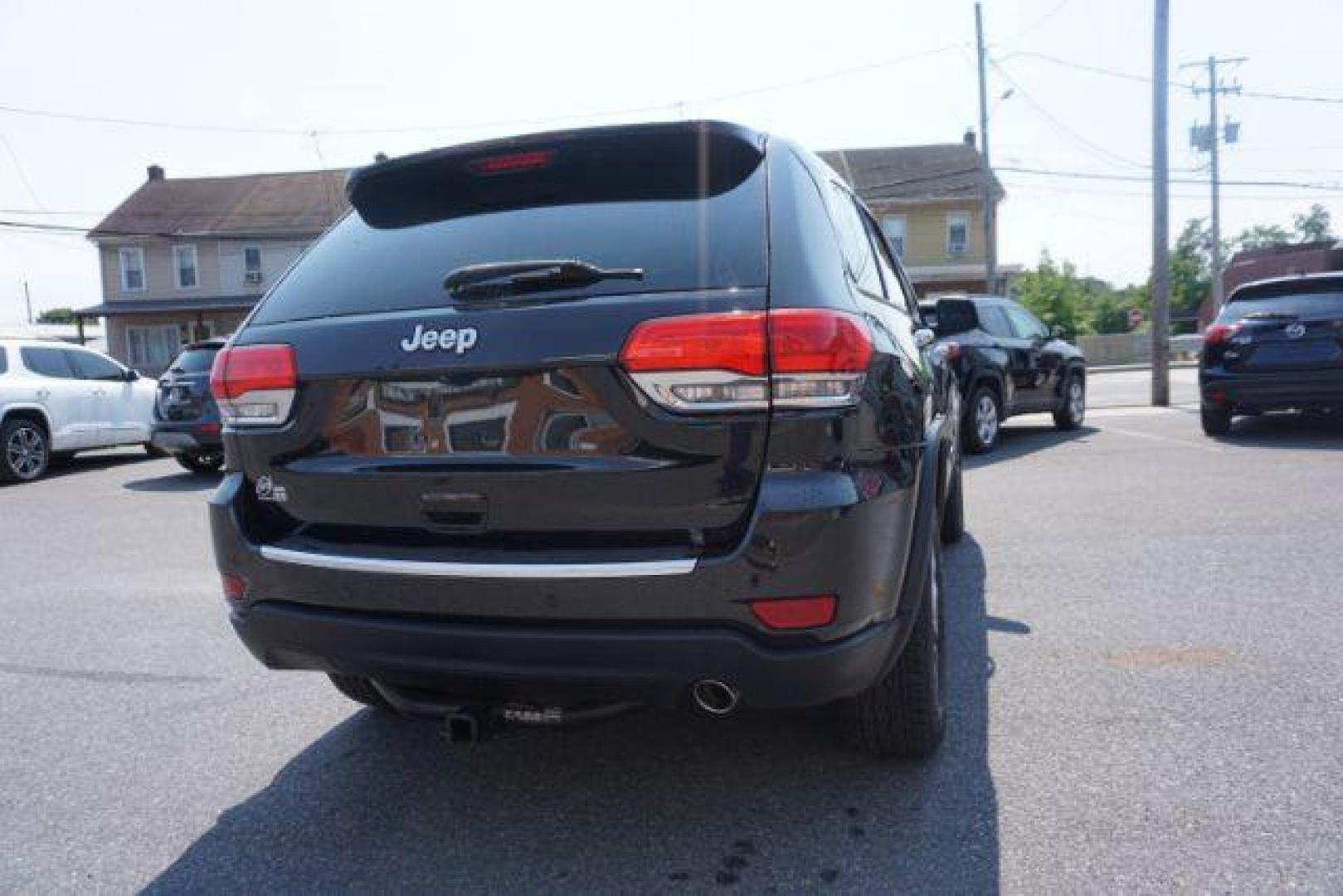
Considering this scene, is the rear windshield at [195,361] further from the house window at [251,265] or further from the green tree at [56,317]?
the green tree at [56,317]

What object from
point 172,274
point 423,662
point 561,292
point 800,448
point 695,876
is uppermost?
point 172,274

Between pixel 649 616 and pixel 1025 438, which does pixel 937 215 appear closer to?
pixel 1025 438

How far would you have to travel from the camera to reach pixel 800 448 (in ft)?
6.70

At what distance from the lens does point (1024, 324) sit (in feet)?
33.7

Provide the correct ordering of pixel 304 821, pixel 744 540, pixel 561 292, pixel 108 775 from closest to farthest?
pixel 744 540 → pixel 561 292 → pixel 304 821 → pixel 108 775

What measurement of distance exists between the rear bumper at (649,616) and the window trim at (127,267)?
36.2 m

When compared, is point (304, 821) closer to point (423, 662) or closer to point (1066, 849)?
point (423, 662)

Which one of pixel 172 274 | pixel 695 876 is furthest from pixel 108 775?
pixel 172 274

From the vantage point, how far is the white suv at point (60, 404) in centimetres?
1063

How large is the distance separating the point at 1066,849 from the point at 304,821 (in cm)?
195

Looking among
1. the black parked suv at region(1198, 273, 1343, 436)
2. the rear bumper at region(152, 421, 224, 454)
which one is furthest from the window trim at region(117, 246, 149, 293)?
the black parked suv at region(1198, 273, 1343, 436)

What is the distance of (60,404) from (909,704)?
11563 millimetres

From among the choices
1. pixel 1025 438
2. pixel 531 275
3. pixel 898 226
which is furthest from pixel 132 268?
pixel 531 275

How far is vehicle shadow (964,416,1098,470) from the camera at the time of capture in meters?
9.24
